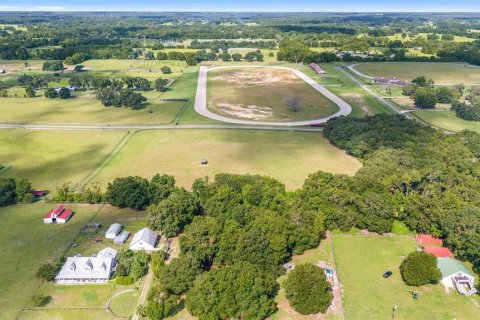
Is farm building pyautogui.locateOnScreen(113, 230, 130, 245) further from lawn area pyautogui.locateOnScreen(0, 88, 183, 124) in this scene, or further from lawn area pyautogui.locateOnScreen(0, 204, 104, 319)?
lawn area pyautogui.locateOnScreen(0, 88, 183, 124)

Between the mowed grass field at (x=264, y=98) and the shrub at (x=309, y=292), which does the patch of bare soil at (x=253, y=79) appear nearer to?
the mowed grass field at (x=264, y=98)

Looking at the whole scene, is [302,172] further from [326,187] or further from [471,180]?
[471,180]

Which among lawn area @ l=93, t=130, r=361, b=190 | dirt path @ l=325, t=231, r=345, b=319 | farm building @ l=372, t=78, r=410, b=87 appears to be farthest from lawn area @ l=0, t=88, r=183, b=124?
farm building @ l=372, t=78, r=410, b=87

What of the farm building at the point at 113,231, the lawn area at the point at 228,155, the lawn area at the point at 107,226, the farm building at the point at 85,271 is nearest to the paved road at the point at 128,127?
the lawn area at the point at 228,155

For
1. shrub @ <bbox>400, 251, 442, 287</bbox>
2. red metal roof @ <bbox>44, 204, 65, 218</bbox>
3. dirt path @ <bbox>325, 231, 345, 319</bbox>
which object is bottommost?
dirt path @ <bbox>325, 231, 345, 319</bbox>

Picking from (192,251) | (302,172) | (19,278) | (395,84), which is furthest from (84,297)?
(395,84)
